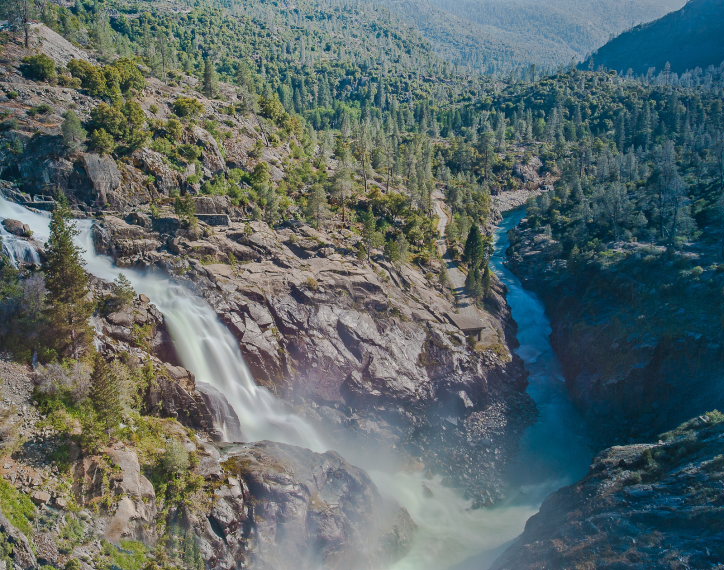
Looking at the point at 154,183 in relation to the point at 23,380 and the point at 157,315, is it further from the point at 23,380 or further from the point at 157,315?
the point at 23,380

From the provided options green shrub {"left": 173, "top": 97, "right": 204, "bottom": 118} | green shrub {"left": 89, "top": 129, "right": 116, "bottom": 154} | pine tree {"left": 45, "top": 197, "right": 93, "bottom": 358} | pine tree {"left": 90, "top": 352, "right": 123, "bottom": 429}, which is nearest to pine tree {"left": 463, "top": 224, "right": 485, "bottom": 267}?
green shrub {"left": 173, "top": 97, "right": 204, "bottom": 118}

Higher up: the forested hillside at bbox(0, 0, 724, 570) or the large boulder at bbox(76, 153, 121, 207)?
the large boulder at bbox(76, 153, 121, 207)

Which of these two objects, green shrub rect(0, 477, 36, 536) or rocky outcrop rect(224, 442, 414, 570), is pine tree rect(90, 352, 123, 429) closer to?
green shrub rect(0, 477, 36, 536)

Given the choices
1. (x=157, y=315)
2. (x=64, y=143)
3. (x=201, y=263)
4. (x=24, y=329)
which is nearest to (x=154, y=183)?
(x=64, y=143)

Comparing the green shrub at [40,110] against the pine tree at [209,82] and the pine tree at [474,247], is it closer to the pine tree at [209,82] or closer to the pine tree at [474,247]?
the pine tree at [209,82]

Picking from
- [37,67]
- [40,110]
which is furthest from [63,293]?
[37,67]

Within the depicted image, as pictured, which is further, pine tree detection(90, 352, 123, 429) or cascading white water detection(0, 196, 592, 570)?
cascading white water detection(0, 196, 592, 570)

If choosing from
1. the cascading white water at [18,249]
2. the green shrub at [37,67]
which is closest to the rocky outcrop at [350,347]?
the cascading white water at [18,249]
